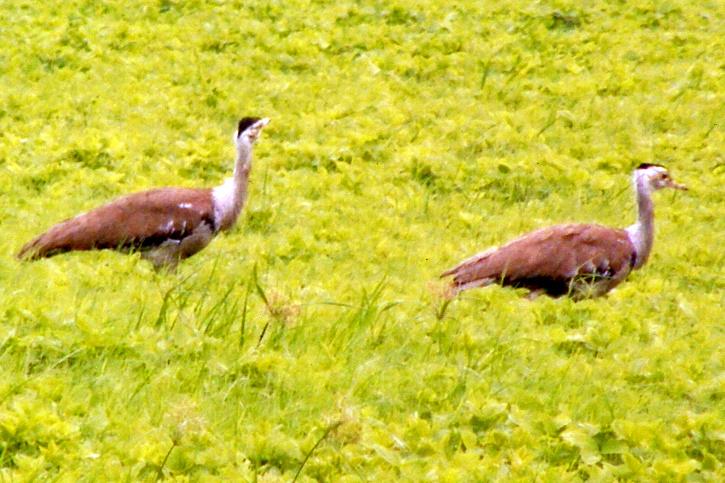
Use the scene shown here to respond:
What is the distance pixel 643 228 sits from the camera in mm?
12430

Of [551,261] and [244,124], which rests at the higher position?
[244,124]

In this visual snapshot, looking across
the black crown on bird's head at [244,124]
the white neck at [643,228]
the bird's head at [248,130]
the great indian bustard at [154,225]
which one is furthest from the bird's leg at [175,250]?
the white neck at [643,228]

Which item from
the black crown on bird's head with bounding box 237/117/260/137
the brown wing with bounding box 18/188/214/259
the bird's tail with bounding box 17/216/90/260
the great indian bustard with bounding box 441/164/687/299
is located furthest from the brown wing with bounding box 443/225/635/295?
the bird's tail with bounding box 17/216/90/260

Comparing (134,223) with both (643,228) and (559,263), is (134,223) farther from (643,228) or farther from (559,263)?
(643,228)

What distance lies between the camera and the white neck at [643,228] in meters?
12.2

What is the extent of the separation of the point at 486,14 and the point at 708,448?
44.6 feet

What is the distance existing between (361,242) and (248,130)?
4.68 feet

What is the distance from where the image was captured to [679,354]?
939 cm

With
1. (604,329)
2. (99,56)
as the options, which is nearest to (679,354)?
(604,329)

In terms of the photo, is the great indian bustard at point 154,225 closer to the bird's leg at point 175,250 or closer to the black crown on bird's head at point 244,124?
the bird's leg at point 175,250

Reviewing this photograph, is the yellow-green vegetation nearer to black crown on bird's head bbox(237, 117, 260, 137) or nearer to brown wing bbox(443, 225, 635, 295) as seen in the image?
brown wing bbox(443, 225, 635, 295)

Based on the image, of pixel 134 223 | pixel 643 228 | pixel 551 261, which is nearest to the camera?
pixel 134 223

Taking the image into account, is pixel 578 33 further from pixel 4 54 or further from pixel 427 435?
pixel 427 435

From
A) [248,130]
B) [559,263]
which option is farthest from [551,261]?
[248,130]
